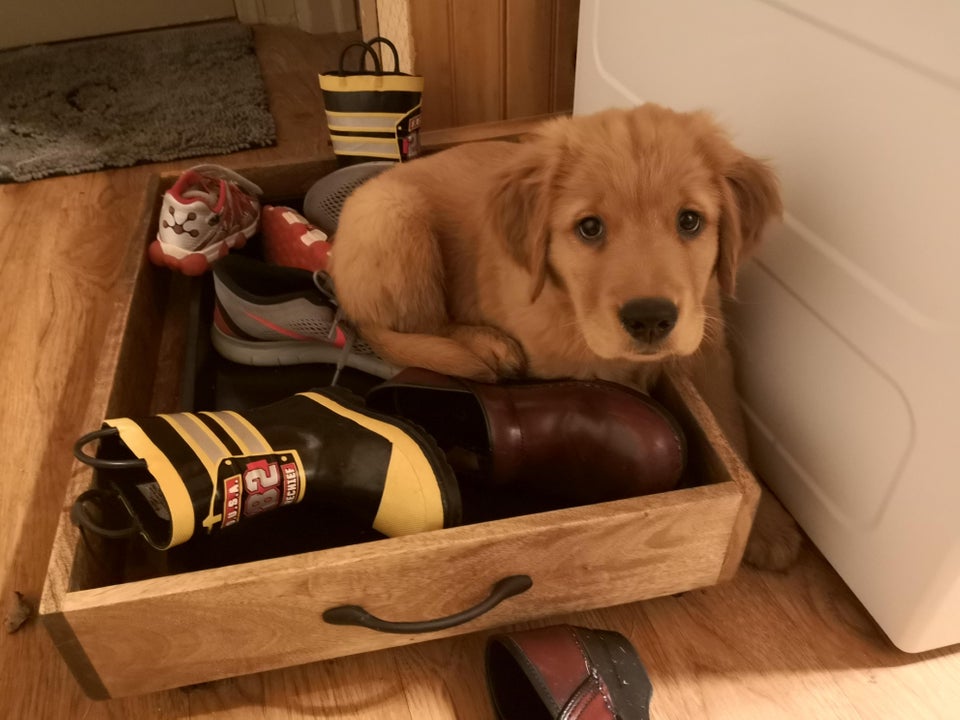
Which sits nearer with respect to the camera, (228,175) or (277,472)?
(277,472)

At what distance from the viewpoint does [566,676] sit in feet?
3.28

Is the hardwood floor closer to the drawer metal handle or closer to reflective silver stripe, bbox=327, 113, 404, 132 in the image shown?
the drawer metal handle

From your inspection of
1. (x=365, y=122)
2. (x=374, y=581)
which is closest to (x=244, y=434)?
(x=374, y=581)

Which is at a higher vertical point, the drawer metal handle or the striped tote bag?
the striped tote bag

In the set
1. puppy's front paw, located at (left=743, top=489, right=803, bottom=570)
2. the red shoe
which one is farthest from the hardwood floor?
the red shoe

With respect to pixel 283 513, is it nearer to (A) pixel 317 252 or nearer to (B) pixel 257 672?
(B) pixel 257 672

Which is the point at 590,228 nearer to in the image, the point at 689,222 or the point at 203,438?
the point at 689,222

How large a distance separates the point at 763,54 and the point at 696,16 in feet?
0.68

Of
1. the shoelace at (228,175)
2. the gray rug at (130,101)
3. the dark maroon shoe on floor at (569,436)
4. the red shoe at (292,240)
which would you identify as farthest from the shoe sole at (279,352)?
the gray rug at (130,101)

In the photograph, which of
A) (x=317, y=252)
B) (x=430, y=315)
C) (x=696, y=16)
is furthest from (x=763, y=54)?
(x=317, y=252)

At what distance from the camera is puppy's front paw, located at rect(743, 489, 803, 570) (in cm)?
131

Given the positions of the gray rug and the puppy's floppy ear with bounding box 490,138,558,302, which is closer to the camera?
the puppy's floppy ear with bounding box 490,138,558,302

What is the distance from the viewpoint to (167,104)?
3.12m

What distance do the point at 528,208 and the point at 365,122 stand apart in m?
0.91
